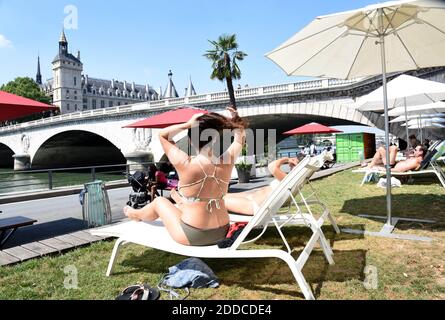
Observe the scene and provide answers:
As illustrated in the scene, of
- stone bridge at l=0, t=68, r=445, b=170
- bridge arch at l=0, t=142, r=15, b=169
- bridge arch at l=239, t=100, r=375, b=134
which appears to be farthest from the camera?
bridge arch at l=0, t=142, r=15, b=169

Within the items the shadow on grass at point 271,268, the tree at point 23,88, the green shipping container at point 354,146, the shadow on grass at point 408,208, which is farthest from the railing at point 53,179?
the tree at point 23,88

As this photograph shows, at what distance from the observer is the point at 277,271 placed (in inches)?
139

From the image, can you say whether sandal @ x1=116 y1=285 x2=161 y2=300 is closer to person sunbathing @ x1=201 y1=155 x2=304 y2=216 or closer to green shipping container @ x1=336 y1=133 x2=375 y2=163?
person sunbathing @ x1=201 y1=155 x2=304 y2=216

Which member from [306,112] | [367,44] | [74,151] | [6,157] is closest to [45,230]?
[367,44]

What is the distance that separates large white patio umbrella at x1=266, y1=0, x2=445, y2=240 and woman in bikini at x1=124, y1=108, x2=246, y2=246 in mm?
2668

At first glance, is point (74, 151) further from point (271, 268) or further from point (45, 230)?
point (271, 268)

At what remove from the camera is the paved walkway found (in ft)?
13.4

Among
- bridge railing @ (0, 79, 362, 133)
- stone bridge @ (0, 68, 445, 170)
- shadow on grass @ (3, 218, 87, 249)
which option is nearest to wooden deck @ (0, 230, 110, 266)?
shadow on grass @ (3, 218, 87, 249)

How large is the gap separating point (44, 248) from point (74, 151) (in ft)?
177

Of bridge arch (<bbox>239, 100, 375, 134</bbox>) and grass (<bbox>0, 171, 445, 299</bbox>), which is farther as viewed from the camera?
bridge arch (<bbox>239, 100, 375, 134</bbox>)

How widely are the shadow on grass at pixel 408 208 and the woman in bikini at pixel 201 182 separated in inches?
125

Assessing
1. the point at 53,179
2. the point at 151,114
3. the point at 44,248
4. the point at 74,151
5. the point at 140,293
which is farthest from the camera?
the point at 74,151

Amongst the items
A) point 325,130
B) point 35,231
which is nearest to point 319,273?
point 35,231

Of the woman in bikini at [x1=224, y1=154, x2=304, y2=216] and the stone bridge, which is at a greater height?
the stone bridge
